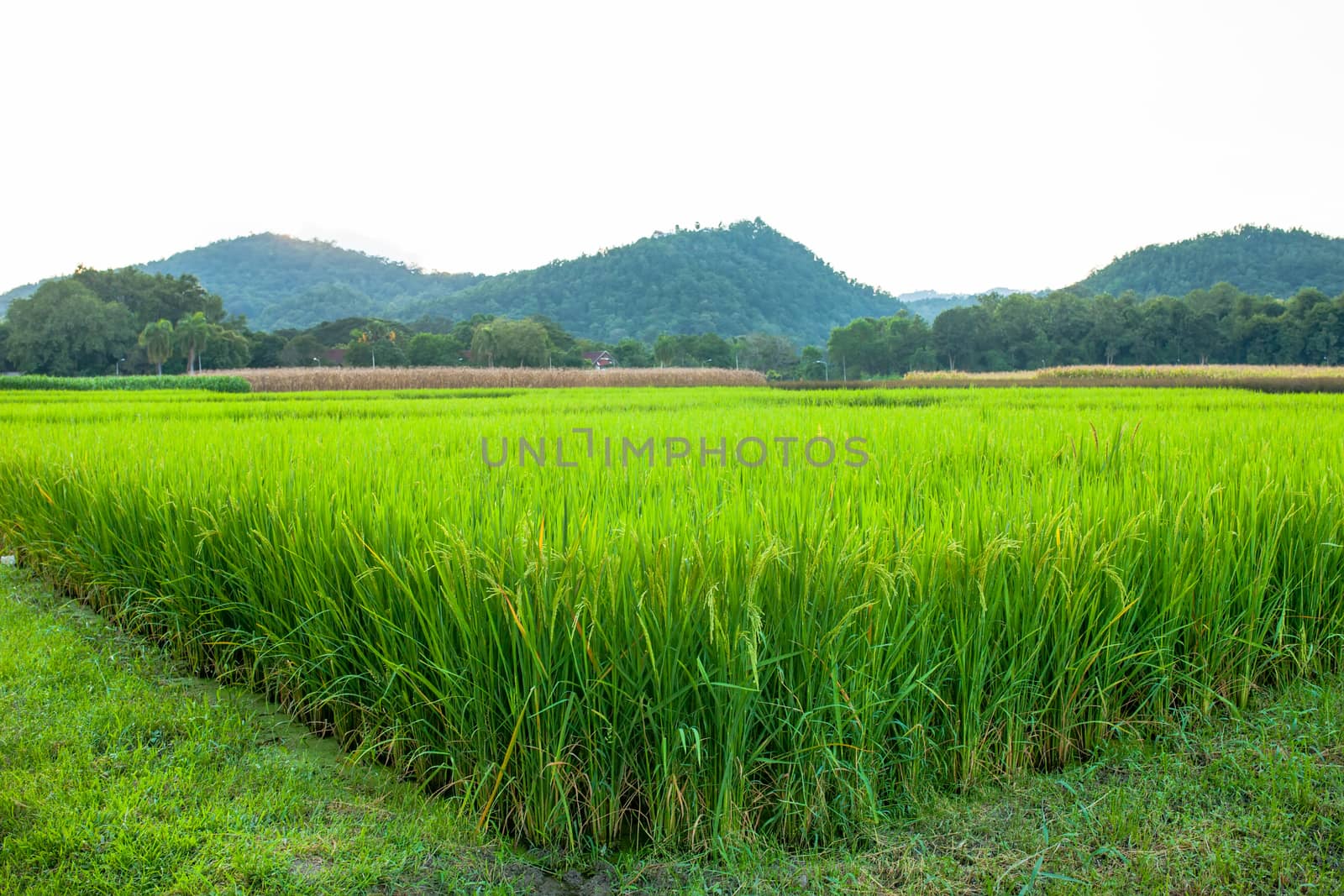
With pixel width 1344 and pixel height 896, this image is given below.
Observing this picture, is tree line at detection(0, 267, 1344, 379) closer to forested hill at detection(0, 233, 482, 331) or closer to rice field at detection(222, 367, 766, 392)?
rice field at detection(222, 367, 766, 392)

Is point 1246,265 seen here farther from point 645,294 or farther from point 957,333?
point 645,294

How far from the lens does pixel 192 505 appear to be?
308 centimetres

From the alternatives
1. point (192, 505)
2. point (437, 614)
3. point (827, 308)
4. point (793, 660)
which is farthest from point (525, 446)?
point (827, 308)

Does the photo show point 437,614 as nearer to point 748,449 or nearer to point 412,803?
point 412,803

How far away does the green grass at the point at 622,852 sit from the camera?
5.48 feet

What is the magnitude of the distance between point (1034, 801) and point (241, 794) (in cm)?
220

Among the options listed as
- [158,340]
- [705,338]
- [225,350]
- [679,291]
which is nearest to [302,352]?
[225,350]

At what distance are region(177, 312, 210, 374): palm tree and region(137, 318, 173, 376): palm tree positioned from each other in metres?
0.86

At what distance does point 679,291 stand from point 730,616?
11251cm

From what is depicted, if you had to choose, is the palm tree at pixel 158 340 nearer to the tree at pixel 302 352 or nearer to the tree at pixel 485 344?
the tree at pixel 302 352

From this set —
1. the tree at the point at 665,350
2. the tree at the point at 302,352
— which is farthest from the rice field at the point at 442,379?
the tree at the point at 665,350

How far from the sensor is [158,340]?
62531 millimetres

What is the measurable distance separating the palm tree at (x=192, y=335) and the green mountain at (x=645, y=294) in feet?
138

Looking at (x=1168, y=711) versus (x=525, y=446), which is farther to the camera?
(x=525, y=446)
